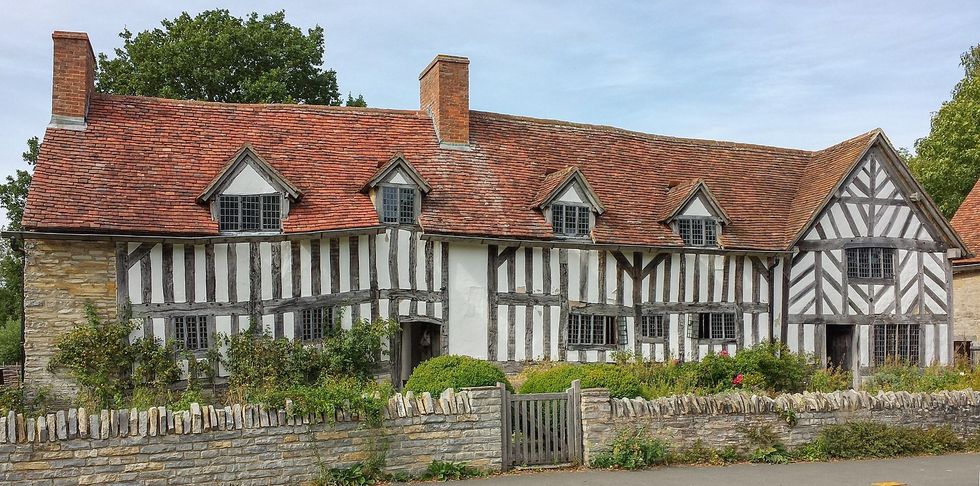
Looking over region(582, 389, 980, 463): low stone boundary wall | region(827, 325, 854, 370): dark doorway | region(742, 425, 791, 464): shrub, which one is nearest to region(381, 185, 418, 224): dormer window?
region(582, 389, 980, 463): low stone boundary wall

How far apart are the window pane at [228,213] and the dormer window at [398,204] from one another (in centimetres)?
301

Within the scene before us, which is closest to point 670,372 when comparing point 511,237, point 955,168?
point 511,237

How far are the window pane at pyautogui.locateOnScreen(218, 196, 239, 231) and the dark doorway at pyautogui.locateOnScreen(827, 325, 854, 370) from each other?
14925mm

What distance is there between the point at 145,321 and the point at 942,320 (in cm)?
1960

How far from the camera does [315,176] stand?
20.2 m

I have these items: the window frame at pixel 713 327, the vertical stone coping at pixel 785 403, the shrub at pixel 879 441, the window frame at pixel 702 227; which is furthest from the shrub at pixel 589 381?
the window frame at pixel 702 227

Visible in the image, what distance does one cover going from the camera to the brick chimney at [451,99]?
72.5 ft

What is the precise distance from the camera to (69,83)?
63.5 feet

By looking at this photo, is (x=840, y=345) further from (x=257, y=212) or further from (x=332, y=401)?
(x=332, y=401)

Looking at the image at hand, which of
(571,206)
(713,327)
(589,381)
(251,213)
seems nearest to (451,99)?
(571,206)

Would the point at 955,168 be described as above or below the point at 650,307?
above

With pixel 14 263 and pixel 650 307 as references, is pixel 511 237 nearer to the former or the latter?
pixel 650 307

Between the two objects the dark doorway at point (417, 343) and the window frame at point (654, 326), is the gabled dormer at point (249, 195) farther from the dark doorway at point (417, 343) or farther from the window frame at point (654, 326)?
the window frame at point (654, 326)

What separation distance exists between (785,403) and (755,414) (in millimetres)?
582
